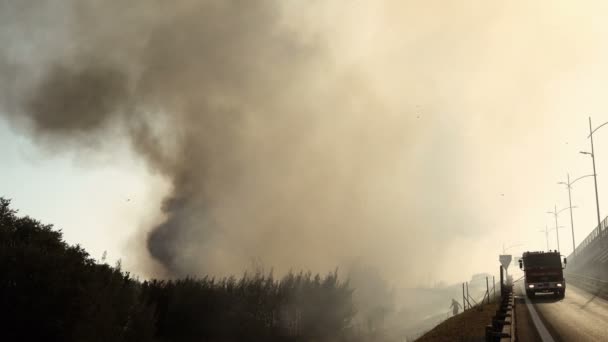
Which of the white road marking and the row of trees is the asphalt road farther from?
the row of trees

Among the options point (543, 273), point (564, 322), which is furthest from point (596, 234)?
point (564, 322)

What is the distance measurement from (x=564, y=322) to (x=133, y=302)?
31.8m

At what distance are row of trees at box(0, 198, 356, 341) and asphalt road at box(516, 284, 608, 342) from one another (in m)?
24.8

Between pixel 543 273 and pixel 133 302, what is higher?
pixel 543 273

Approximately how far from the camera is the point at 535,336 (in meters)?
18.3

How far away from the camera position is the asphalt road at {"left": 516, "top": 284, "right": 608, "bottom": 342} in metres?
18.3

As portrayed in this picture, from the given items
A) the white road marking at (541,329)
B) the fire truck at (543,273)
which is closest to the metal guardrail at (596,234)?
the fire truck at (543,273)

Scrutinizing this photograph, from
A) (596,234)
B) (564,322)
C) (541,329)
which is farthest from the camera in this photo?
(596,234)

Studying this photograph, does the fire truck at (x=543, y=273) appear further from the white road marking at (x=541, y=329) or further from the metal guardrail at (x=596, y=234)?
the metal guardrail at (x=596, y=234)

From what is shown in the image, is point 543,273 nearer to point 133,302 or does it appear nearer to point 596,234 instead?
point 133,302

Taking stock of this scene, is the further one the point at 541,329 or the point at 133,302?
the point at 133,302

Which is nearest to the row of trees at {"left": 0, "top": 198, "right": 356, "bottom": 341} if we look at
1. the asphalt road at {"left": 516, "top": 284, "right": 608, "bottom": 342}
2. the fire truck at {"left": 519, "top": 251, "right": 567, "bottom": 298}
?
the asphalt road at {"left": 516, "top": 284, "right": 608, "bottom": 342}

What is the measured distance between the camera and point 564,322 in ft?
76.8

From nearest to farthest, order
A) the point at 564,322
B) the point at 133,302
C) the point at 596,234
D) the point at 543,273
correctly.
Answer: the point at 564,322 < the point at 543,273 < the point at 133,302 < the point at 596,234
